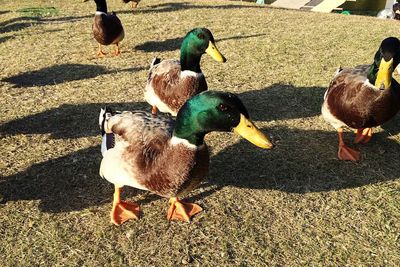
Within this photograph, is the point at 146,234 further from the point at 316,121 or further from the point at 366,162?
the point at 316,121

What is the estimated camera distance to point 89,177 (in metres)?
3.96

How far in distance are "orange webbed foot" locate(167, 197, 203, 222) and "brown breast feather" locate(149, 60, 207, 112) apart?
1174mm

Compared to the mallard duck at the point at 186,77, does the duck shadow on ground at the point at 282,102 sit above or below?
below

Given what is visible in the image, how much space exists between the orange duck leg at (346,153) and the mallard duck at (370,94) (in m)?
0.03

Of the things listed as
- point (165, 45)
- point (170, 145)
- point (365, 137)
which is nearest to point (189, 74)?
point (170, 145)

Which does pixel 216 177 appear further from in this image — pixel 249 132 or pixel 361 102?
pixel 361 102

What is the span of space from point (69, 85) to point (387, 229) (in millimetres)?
4747

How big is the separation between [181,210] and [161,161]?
640 mm

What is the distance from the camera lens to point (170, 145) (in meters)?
3.03

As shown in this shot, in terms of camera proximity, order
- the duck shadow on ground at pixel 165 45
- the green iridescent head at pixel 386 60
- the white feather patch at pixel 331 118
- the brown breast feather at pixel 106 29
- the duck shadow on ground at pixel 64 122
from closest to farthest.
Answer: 1. the green iridescent head at pixel 386 60
2. the white feather patch at pixel 331 118
3. the duck shadow on ground at pixel 64 122
4. the brown breast feather at pixel 106 29
5. the duck shadow on ground at pixel 165 45

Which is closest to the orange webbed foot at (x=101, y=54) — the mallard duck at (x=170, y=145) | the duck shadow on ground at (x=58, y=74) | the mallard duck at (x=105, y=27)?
the mallard duck at (x=105, y=27)

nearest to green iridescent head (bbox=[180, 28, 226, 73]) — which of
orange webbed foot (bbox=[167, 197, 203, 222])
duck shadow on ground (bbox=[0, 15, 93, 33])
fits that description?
orange webbed foot (bbox=[167, 197, 203, 222])

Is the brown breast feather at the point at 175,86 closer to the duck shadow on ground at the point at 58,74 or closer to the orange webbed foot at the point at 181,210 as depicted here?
the orange webbed foot at the point at 181,210

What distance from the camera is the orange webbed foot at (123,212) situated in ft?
11.1
